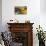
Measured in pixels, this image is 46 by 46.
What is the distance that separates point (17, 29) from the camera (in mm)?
5816

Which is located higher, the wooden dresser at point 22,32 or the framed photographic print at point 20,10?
the framed photographic print at point 20,10

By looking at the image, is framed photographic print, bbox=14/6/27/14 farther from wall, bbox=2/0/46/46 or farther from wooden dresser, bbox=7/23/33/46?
wooden dresser, bbox=7/23/33/46

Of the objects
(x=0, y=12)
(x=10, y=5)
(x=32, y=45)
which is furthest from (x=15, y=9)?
(x=32, y=45)

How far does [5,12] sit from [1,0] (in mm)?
503

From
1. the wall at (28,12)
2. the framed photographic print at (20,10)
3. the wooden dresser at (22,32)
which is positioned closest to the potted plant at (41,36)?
the wall at (28,12)

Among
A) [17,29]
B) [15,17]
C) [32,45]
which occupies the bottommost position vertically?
[32,45]

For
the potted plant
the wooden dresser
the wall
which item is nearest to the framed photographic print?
the wall

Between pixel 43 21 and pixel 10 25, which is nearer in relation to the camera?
pixel 10 25

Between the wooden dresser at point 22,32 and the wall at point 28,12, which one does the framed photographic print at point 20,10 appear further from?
the wooden dresser at point 22,32

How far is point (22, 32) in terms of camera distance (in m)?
5.90

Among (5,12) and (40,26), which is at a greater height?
(5,12)

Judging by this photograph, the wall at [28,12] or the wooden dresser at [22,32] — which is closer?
the wooden dresser at [22,32]

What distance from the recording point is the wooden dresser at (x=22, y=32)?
19.1 ft

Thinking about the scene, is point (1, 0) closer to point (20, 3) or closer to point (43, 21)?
point (20, 3)
